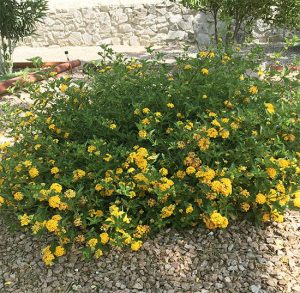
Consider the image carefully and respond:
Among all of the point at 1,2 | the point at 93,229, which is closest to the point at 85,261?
the point at 93,229

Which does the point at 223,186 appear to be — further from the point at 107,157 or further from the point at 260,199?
the point at 107,157

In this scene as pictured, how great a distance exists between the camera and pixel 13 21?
24.3 feet

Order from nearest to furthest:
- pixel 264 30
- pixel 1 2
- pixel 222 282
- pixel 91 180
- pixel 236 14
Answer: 1. pixel 222 282
2. pixel 91 180
3. pixel 236 14
4. pixel 1 2
5. pixel 264 30

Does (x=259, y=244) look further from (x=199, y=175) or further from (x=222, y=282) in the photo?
(x=199, y=175)

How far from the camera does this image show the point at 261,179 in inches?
98.7

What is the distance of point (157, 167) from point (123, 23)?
8350 mm

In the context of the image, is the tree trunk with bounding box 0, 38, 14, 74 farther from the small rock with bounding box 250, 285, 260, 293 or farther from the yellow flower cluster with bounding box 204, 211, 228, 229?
the small rock with bounding box 250, 285, 260, 293

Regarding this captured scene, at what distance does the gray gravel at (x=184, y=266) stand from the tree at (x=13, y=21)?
18.8ft

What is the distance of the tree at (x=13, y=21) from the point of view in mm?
7316

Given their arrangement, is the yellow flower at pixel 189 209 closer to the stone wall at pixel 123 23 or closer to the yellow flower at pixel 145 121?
the yellow flower at pixel 145 121

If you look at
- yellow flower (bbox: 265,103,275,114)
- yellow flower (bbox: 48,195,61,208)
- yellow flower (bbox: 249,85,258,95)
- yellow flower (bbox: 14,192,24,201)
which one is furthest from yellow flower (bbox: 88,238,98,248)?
yellow flower (bbox: 249,85,258,95)

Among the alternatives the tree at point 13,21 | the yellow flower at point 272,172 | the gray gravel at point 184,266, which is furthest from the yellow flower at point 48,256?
the tree at point 13,21

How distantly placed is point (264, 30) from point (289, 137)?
810 cm

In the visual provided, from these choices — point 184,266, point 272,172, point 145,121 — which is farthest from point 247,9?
point 184,266
